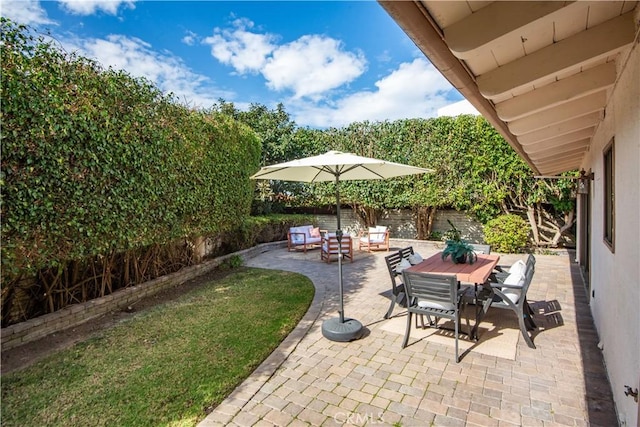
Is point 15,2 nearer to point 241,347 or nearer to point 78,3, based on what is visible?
point 78,3

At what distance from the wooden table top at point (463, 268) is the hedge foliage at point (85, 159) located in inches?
193

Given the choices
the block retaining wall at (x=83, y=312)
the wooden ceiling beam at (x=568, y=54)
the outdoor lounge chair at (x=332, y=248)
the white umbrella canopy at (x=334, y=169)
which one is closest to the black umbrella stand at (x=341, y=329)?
the white umbrella canopy at (x=334, y=169)

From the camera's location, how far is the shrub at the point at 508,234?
10.8 meters

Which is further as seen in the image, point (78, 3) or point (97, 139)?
point (78, 3)

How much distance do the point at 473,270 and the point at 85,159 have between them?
6.11 m

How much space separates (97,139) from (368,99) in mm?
16357

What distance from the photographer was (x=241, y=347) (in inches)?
172

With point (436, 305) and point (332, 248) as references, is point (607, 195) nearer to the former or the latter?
point (436, 305)

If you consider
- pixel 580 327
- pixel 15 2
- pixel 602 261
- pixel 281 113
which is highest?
pixel 281 113

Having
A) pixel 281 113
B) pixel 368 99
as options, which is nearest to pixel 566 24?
pixel 281 113

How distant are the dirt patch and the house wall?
19.9 feet

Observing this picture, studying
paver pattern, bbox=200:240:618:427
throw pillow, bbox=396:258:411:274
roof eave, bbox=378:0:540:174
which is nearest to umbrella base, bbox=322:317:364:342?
paver pattern, bbox=200:240:618:427

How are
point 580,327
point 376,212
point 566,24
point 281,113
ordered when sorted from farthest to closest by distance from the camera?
point 281,113 → point 376,212 → point 580,327 → point 566,24

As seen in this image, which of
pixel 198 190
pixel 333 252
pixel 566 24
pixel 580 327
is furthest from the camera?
pixel 333 252
